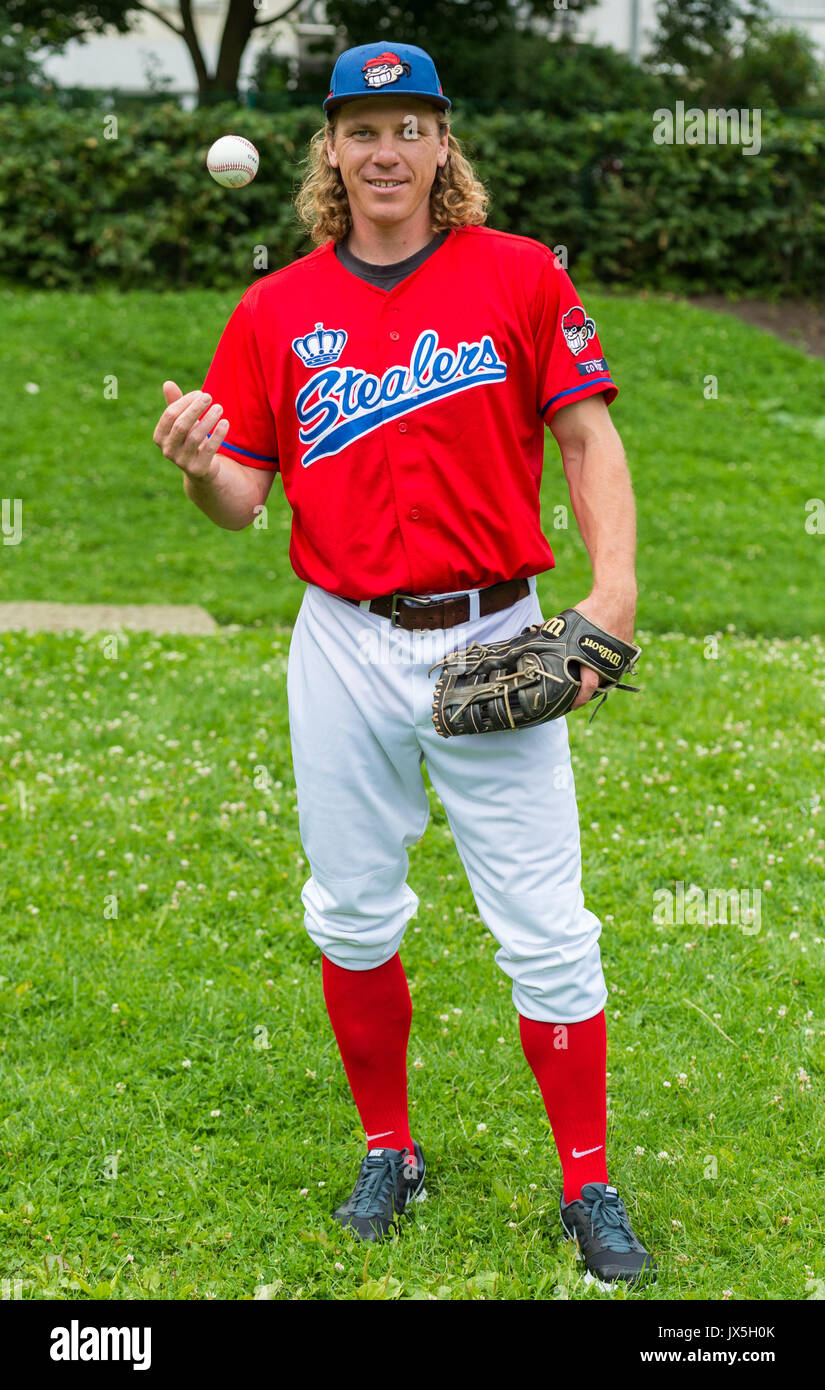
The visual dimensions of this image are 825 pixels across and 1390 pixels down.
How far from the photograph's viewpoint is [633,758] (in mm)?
6211

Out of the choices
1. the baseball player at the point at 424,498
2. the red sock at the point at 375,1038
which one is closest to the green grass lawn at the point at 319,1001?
the red sock at the point at 375,1038

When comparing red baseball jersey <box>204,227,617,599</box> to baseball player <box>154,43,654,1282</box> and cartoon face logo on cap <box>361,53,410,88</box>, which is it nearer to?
baseball player <box>154,43,654,1282</box>

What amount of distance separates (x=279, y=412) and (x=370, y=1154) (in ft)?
6.40

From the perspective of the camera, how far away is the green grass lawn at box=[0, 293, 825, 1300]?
326 centimetres

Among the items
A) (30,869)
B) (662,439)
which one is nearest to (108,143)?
(662,439)

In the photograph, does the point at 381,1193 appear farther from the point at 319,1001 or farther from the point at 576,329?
the point at 576,329

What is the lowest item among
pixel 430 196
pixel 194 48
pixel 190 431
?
pixel 190 431

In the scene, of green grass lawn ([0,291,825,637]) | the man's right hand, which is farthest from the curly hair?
green grass lawn ([0,291,825,637])

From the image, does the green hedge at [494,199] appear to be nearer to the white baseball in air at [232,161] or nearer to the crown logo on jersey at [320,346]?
the white baseball in air at [232,161]

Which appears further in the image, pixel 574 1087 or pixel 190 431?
pixel 574 1087

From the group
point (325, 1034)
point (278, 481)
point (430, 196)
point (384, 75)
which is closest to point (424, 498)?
point (430, 196)

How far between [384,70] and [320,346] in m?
0.61

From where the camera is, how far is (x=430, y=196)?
3.10 meters

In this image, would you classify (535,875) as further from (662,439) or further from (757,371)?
(757,371)
